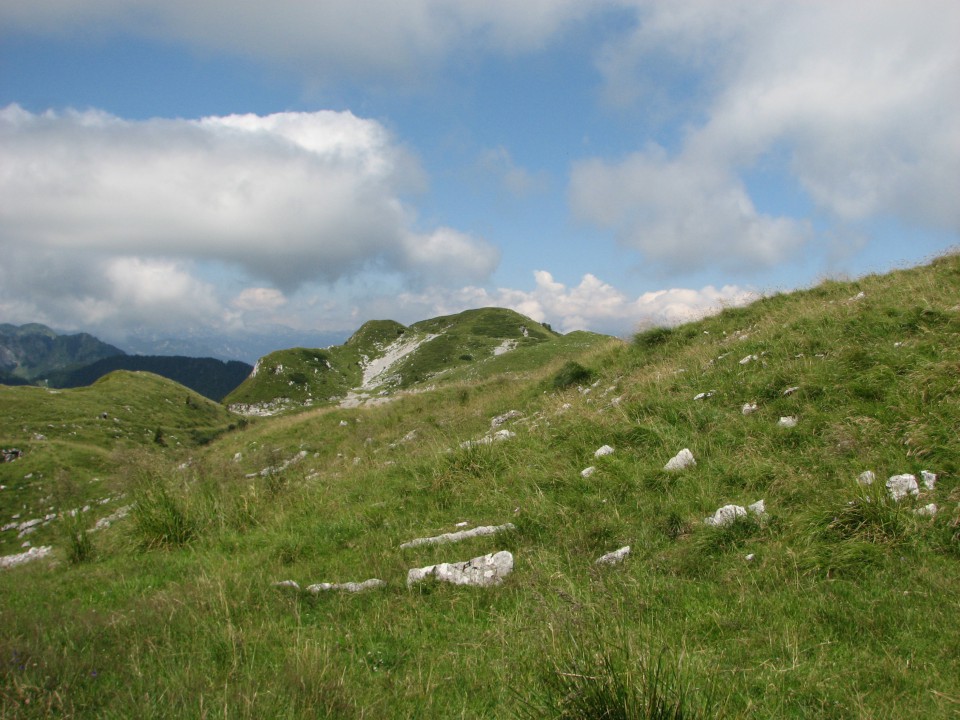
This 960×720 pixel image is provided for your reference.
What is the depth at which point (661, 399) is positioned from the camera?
1066 cm

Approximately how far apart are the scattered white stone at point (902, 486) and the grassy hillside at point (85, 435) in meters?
11.7

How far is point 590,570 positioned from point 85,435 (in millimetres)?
71176

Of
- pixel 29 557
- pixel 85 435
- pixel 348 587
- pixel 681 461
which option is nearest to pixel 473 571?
pixel 348 587

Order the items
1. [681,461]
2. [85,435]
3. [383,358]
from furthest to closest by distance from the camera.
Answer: [383,358] < [85,435] < [681,461]

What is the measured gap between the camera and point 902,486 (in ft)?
19.4

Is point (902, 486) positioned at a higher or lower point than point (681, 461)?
lower

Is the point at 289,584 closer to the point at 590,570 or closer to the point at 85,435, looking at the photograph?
the point at 590,570

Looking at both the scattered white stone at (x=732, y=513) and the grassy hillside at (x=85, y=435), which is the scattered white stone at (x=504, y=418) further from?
the scattered white stone at (x=732, y=513)

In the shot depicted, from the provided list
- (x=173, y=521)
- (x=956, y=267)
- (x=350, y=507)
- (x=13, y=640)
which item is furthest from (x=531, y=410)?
(x=13, y=640)

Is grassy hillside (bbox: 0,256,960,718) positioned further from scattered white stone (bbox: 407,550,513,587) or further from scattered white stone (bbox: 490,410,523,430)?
scattered white stone (bbox: 490,410,523,430)

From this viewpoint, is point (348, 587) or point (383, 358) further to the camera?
point (383, 358)

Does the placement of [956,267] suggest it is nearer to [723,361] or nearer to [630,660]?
[723,361]

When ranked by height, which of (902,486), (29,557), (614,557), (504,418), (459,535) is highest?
(504,418)

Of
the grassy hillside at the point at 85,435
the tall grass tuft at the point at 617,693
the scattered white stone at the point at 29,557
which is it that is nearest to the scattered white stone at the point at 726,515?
the tall grass tuft at the point at 617,693
